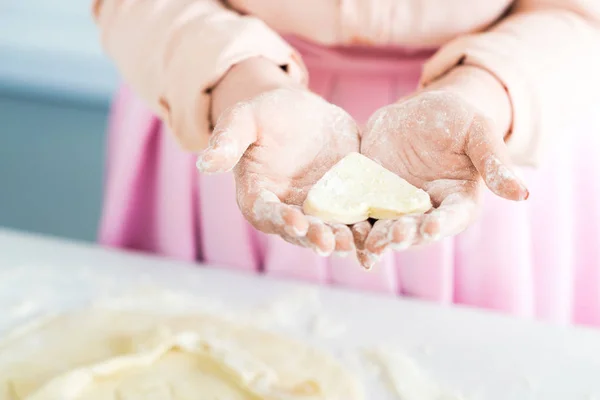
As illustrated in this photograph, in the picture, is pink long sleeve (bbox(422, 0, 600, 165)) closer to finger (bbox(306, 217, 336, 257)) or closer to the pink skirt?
the pink skirt

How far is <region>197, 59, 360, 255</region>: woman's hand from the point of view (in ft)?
1.30

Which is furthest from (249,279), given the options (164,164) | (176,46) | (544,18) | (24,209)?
(24,209)

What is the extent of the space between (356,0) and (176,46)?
0.55 ft

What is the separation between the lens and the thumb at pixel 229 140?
0.39m

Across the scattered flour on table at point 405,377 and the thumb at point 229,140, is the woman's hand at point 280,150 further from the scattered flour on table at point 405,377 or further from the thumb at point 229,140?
the scattered flour on table at point 405,377

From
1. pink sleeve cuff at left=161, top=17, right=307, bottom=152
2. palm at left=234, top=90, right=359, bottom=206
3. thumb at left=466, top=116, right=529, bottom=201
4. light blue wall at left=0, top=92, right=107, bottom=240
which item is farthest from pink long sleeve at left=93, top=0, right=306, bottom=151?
light blue wall at left=0, top=92, right=107, bottom=240

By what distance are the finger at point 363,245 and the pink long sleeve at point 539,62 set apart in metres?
0.20

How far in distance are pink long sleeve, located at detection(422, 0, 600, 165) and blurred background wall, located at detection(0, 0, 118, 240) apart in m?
1.14

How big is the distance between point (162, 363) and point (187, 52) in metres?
0.27

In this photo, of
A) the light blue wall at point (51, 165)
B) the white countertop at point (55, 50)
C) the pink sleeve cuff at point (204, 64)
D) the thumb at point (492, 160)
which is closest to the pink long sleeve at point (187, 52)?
the pink sleeve cuff at point (204, 64)

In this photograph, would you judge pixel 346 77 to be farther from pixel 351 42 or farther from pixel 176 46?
pixel 176 46

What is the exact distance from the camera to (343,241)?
40 cm

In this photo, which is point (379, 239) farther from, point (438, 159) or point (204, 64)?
point (204, 64)

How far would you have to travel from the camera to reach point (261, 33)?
1.90ft
